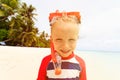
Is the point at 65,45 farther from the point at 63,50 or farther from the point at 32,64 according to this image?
the point at 32,64

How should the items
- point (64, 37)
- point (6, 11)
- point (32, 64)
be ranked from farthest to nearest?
1. point (6, 11)
2. point (32, 64)
3. point (64, 37)

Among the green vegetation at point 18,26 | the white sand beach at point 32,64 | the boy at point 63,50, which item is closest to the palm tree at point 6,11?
the green vegetation at point 18,26

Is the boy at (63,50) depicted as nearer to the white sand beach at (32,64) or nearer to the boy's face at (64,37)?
the boy's face at (64,37)

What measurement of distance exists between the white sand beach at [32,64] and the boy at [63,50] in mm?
415

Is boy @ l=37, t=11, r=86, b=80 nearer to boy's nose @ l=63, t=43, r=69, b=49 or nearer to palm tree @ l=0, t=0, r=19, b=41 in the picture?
boy's nose @ l=63, t=43, r=69, b=49

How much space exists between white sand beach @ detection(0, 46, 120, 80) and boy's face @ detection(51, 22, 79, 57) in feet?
1.43

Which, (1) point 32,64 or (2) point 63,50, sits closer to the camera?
(2) point 63,50

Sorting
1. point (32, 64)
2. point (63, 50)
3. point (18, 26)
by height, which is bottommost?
point (18, 26)

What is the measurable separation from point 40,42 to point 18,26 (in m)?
0.87

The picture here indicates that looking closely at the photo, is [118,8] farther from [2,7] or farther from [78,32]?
[2,7]

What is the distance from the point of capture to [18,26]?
866 centimetres

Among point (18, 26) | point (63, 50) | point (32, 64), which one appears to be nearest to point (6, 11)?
point (18, 26)

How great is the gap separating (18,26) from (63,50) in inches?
308

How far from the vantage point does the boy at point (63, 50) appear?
37.3 inches
